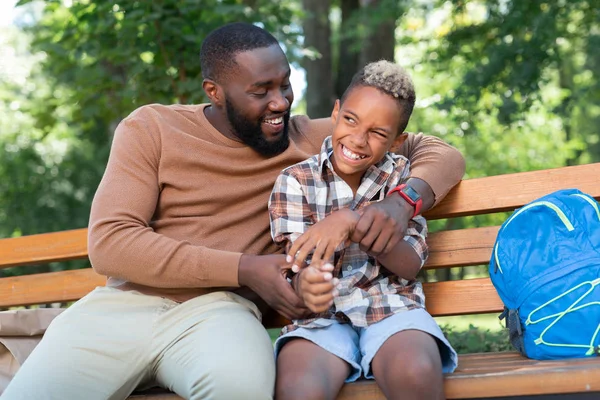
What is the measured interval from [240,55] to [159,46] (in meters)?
2.07

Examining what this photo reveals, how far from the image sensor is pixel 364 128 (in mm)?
3166

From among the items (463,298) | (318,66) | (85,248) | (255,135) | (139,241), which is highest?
(318,66)

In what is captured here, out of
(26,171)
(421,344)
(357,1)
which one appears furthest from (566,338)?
(26,171)

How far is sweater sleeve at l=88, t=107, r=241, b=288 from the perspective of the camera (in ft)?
10.2

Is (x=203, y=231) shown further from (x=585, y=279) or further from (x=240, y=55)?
(x=585, y=279)

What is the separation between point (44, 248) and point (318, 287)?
2.07 metres

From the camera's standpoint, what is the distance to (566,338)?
9.84 ft

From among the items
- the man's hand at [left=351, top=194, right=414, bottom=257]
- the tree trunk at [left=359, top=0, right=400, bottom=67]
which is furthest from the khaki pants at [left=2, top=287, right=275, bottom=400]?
the tree trunk at [left=359, top=0, right=400, bottom=67]

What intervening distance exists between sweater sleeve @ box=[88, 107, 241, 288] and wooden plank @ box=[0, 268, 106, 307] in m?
1.00

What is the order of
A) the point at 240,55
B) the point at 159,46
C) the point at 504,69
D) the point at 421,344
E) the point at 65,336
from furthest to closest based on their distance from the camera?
the point at 504,69 → the point at 159,46 → the point at 240,55 → the point at 65,336 → the point at 421,344

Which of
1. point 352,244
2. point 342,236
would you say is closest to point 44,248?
point 352,244

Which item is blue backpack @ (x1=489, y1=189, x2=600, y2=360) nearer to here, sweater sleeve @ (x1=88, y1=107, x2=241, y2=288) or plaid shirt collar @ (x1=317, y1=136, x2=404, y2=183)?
plaid shirt collar @ (x1=317, y1=136, x2=404, y2=183)

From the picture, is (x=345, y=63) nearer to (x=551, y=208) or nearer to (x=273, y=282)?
(x=551, y=208)

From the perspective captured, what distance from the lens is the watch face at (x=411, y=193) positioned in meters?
3.18
